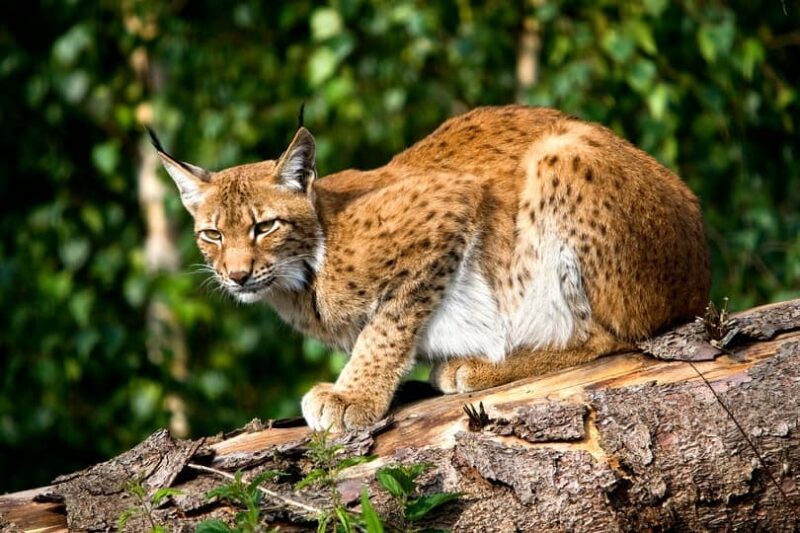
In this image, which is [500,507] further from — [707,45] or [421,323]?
[707,45]

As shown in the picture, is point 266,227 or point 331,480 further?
point 266,227

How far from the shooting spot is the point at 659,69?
698 cm

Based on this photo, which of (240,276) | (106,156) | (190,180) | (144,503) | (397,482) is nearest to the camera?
(397,482)

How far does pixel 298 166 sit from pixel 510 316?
1.03m

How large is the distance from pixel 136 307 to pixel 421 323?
447 cm

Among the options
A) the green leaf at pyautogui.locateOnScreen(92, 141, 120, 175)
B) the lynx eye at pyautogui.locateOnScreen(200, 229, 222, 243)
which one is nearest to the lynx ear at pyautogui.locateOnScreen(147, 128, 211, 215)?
the lynx eye at pyautogui.locateOnScreen(200, 229, 222, 243)

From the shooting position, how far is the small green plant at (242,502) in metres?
2.88

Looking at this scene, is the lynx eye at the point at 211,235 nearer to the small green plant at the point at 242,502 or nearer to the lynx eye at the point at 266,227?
the lynx eye at the point at 266,227

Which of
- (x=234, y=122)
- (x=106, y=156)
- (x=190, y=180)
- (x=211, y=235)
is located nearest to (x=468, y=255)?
(x=211, y=235)

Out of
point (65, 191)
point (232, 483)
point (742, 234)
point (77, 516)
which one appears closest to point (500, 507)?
point (232, 483)

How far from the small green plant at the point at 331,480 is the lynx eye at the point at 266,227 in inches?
52.9

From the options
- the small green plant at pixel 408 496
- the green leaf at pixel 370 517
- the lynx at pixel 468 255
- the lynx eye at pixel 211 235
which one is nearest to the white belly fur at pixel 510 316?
the lynx at pixel 468 255

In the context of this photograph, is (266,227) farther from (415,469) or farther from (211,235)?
(415,469)

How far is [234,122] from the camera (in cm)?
786
